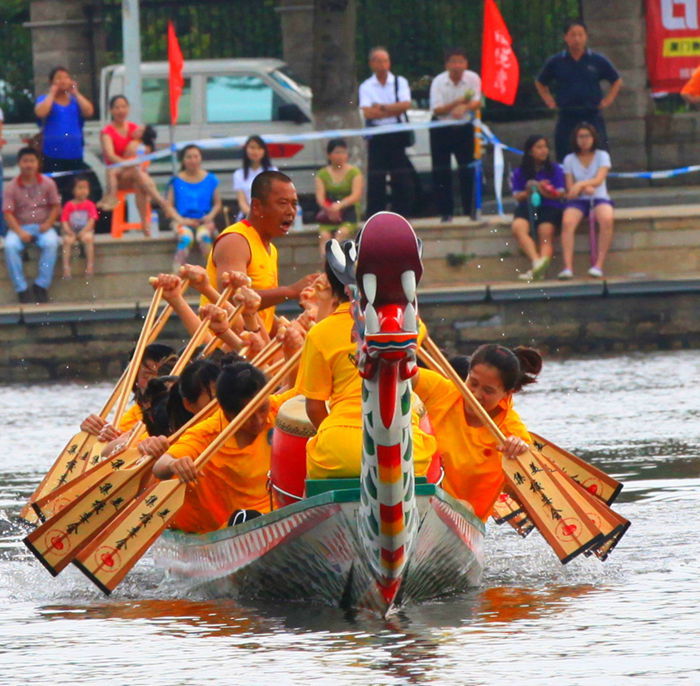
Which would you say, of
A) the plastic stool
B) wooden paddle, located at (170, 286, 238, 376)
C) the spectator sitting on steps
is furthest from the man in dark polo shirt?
wooden paddle, located at (170, 286, 238, 376)

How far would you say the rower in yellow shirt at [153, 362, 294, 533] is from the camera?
31.1 ft

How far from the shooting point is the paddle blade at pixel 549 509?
9.40m

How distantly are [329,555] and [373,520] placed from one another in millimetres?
558

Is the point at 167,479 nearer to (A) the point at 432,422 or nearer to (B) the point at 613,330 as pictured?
(A) the point at 432,422

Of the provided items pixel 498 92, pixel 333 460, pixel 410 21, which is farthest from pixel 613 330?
pixel 333 460

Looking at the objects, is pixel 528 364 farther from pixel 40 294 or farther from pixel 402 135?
pixel 40 294

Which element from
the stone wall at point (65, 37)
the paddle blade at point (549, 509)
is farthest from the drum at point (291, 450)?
the stone wall at point (65, 37)

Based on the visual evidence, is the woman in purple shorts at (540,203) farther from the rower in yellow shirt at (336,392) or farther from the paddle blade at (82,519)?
the rower in yellow shirt at (336,392)

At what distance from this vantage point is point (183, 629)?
889cm

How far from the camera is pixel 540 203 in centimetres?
1950

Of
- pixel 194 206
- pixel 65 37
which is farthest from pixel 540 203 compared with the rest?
pixel 65 37

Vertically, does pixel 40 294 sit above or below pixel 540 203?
below

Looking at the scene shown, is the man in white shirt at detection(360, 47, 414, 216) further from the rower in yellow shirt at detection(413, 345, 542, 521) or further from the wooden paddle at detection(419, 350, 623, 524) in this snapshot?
the rower in yellow shirt at detection(413, 345, 542, 521)

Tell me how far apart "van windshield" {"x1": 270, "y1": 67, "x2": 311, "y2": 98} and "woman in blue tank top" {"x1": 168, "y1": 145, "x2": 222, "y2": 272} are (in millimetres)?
2152
